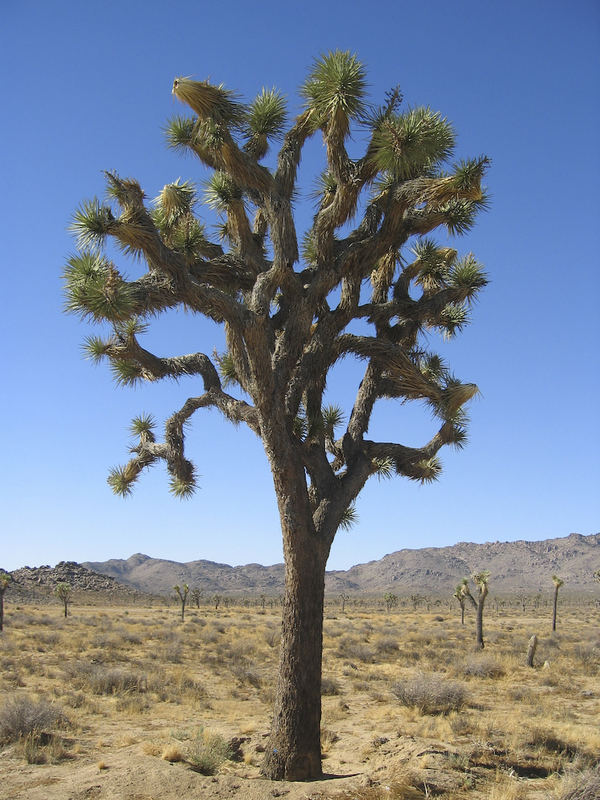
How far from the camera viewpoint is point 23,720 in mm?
9477

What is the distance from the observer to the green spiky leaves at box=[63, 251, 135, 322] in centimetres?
703

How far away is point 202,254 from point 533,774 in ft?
26.8

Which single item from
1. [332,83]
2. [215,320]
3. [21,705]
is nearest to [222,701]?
[21,705]

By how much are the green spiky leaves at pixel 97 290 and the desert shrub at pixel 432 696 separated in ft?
32.8

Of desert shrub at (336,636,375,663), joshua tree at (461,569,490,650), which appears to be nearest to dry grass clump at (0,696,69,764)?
desert shrub at (336,636,375,663)

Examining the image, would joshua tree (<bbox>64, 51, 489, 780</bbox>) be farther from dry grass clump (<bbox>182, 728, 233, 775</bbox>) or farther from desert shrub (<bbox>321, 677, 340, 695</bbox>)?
desert shrub (<bbox>321, 677, 340, 695</bbox>)

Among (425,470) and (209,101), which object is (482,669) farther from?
(209,101)

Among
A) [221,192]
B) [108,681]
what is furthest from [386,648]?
[221,192]

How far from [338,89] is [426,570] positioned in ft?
600

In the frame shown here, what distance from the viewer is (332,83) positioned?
714 cm

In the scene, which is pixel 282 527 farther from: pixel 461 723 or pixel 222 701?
pixel 222 701

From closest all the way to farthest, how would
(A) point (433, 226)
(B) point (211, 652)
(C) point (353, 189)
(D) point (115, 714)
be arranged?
1. (C) point (353, 189)
2. (A) point (433, 226)
3. (D) point (115, 714)
4. (B) point (211, 652)

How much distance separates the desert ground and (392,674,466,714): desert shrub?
0.10 feet

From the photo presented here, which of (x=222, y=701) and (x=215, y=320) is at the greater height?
(x=215, y=320)
